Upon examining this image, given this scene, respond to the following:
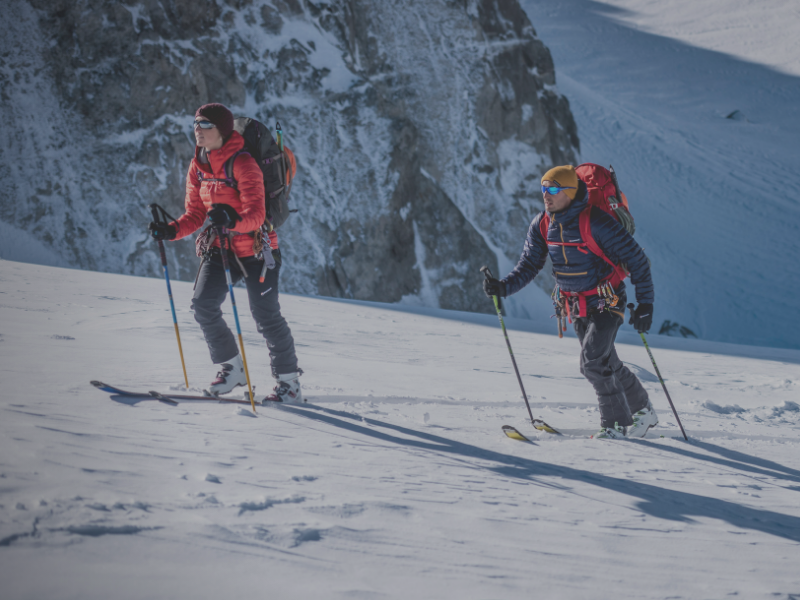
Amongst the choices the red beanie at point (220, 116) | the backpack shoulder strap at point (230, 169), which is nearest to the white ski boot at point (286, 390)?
the backpack shoulder strap at point (230, 169)

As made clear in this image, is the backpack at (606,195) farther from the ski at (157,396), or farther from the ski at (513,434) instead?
the ski at (157,396)

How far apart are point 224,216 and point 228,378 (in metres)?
1.25

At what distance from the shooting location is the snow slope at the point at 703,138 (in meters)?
24.9

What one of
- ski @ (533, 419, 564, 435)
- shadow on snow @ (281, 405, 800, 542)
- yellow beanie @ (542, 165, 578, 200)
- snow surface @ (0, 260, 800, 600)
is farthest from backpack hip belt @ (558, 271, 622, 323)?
shadow on snow @ (281, 405, 800, 542)

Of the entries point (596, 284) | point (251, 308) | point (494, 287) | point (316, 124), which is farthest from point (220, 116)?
point (316, 124)

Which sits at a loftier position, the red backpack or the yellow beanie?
the yellow beanie

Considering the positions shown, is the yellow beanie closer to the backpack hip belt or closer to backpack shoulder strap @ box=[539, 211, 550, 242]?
backpack shoulder strap @ box=[539, 211, 550, 242]

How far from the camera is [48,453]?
96.0 inches

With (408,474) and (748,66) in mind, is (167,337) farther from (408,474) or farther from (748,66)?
(748,66)

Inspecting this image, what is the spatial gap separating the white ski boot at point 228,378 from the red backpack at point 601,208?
246 centimetres

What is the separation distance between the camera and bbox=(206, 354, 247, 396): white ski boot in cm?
409

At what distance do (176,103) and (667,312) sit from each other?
20.3m

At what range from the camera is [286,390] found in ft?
13.5

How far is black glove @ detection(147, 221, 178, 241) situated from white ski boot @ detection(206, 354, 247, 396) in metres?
0.99
